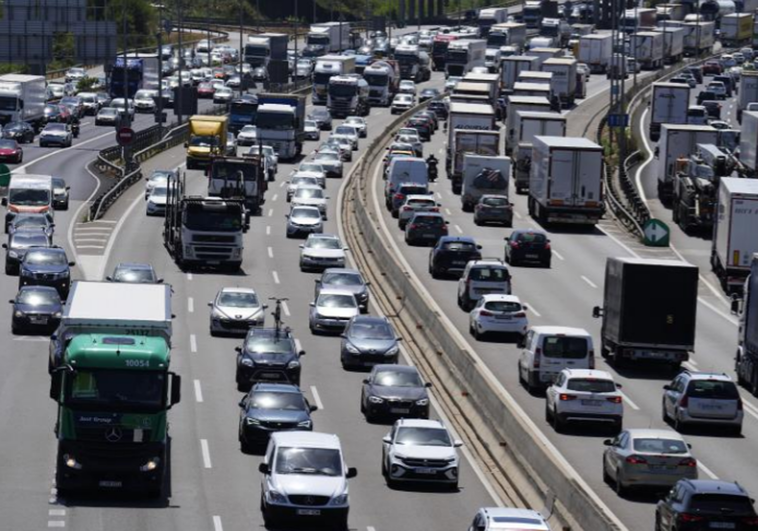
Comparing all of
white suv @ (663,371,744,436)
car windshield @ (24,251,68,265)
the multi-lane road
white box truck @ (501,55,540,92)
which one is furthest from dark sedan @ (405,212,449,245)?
white box truck @ (501,55,540,92)

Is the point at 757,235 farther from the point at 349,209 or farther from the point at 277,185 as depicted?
the point at 277,185

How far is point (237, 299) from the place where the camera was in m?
54.5

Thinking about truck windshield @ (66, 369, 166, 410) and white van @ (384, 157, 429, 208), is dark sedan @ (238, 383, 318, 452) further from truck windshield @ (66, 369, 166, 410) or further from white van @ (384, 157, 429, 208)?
white van @ (384, 157, 429, 208)

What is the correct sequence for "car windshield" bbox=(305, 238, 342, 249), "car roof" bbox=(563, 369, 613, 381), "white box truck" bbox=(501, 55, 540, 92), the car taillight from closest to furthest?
the car taillight → "car roof" bbox=(563, 369, 613, 381) → "car windshield" bbox=(305, 238, 342, 249) → "white box truck" bbox=(501, 55, 540, 92)

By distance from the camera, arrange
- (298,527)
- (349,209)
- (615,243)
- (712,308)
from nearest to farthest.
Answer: (298,527)
(712,308)
(615,243)
(349,209)

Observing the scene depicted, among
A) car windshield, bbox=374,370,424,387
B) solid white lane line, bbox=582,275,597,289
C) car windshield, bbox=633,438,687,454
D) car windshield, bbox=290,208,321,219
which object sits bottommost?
solid white lane line, bbox=582,275,597,289

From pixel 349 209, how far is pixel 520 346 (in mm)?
35412

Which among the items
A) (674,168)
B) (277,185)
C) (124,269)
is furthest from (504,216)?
(124,269)

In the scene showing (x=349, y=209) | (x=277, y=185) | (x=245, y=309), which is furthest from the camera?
(x=277, y=185)

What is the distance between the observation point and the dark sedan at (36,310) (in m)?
52.8

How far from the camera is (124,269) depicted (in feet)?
186

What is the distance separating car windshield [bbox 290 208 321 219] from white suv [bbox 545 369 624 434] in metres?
35.0

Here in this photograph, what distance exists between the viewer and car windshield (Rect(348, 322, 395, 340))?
165 feet

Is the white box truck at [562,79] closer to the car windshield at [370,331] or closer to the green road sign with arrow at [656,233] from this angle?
the green road sign with arrow at [656,233]
